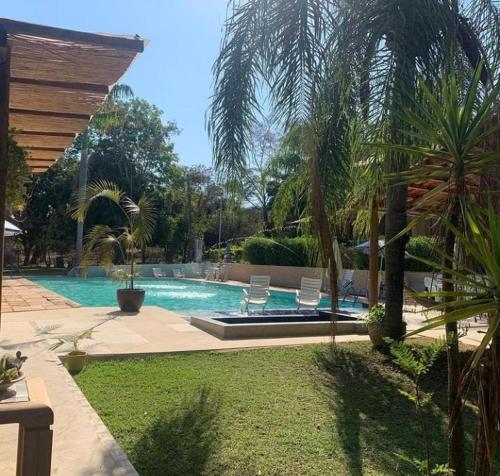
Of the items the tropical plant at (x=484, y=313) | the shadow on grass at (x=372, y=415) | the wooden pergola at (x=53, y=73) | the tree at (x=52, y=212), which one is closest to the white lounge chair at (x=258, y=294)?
the shadow on grass at (x=372, y=415)

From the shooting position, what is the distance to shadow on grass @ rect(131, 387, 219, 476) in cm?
369

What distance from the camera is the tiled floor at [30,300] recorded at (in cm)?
1175

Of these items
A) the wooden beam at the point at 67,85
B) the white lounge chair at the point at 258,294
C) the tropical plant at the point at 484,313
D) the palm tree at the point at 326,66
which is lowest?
the white lounge chair at the point at 258,294

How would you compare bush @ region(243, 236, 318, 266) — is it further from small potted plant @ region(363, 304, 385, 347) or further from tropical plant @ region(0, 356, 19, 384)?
tropical plant @ region(0, 356, 19, 384)

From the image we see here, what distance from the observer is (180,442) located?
13.6ft

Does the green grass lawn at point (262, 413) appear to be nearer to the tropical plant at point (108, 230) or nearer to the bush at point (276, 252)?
the tropical plant at point (108, 230)

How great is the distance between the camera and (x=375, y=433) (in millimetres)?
4531

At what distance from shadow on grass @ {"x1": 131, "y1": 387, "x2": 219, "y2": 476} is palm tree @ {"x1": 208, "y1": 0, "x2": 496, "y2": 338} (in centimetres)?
190

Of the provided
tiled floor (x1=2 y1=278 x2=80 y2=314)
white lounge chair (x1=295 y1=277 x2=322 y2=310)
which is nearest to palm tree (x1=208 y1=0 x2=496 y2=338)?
white lounge chair (x1=295 y1=277 x2=322 y2=310)

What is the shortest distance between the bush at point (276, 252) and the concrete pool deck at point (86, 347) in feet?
35.8

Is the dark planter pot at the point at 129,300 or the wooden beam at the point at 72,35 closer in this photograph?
the wooden beam at the point at 72,35

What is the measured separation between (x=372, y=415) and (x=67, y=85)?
13.7ft

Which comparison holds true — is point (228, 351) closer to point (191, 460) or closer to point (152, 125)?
point (191, 460)

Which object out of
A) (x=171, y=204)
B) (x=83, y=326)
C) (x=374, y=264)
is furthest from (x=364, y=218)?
(x=171, y=204)
